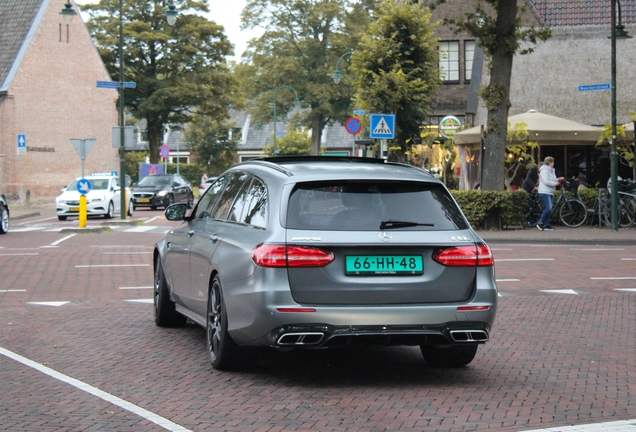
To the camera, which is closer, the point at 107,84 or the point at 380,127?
the point at 380,127

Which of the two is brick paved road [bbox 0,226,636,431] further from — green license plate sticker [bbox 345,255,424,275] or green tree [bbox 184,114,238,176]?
green tree [bbox 184,114,238,176]

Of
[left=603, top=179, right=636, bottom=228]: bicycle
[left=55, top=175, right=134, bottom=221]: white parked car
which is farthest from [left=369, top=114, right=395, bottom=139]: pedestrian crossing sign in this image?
[left=55, top=175, right=134, bottom=221]: white parked car

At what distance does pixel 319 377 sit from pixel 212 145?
239 feet

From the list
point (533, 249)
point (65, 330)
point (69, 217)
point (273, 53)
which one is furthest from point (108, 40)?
point (65, 330)

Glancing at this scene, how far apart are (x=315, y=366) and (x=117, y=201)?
93.0 feet

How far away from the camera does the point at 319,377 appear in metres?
7.01

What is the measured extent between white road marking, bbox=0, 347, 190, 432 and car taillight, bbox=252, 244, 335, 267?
1.26 m

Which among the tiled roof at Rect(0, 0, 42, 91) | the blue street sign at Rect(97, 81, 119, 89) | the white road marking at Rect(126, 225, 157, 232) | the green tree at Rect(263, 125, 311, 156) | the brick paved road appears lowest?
the white road marking at Rect(126, 225, 157, 232)

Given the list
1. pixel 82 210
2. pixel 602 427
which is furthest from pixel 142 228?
pixel 602 427

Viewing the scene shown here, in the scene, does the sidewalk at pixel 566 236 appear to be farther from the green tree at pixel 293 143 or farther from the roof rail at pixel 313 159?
the green tree at pixel 293 143

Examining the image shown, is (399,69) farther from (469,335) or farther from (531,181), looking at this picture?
(469,335)

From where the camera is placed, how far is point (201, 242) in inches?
310

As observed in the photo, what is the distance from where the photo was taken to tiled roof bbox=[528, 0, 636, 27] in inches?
1474

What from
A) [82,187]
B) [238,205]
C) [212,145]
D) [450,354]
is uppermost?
[212,145]
